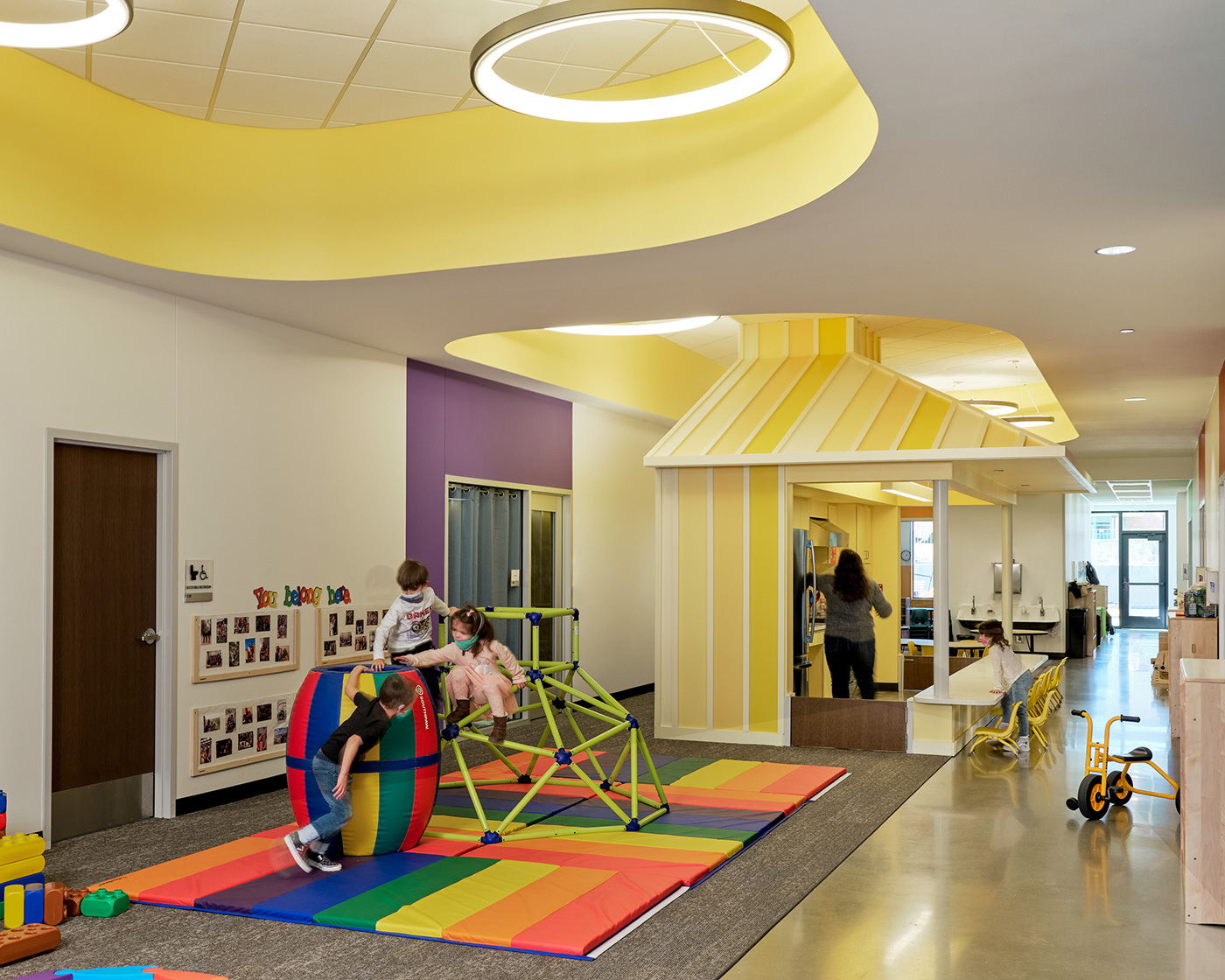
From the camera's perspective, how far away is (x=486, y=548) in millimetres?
10461

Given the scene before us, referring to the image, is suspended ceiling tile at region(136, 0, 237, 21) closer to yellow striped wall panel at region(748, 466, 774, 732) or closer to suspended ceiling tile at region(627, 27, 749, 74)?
suspended ceiling tile at region(627, 27, 749, 74)

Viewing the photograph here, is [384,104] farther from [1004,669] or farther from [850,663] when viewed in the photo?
[1004,669]

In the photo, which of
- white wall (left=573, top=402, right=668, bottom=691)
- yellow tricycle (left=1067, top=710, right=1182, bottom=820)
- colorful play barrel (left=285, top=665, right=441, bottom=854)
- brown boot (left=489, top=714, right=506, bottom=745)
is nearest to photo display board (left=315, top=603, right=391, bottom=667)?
brown boot (left=489, top=714, right=506, bottom=745)

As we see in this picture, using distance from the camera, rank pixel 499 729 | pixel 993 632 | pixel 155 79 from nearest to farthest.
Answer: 1. pixel 155 79
2. pixel 499 729
3. pixel 993 632

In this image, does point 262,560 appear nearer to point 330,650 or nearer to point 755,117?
point 330,650

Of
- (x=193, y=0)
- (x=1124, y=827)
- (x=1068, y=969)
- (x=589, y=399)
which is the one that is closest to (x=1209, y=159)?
(x=1068, y=969)

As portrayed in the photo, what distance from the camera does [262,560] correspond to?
7562mm

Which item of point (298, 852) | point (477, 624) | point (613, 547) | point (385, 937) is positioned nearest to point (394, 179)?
point (477, 624)

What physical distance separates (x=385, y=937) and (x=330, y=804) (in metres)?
1.06

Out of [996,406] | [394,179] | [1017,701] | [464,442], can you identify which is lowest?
[1017,701]

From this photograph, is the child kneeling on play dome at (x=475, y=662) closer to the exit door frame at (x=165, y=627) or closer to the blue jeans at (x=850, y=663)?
the exit door frame at (x=165, y=627)

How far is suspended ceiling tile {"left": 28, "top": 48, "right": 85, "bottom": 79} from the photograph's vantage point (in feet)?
17.8

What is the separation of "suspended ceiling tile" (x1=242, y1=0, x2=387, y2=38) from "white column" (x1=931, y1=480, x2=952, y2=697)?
5.82 m

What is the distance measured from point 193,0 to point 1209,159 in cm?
440
